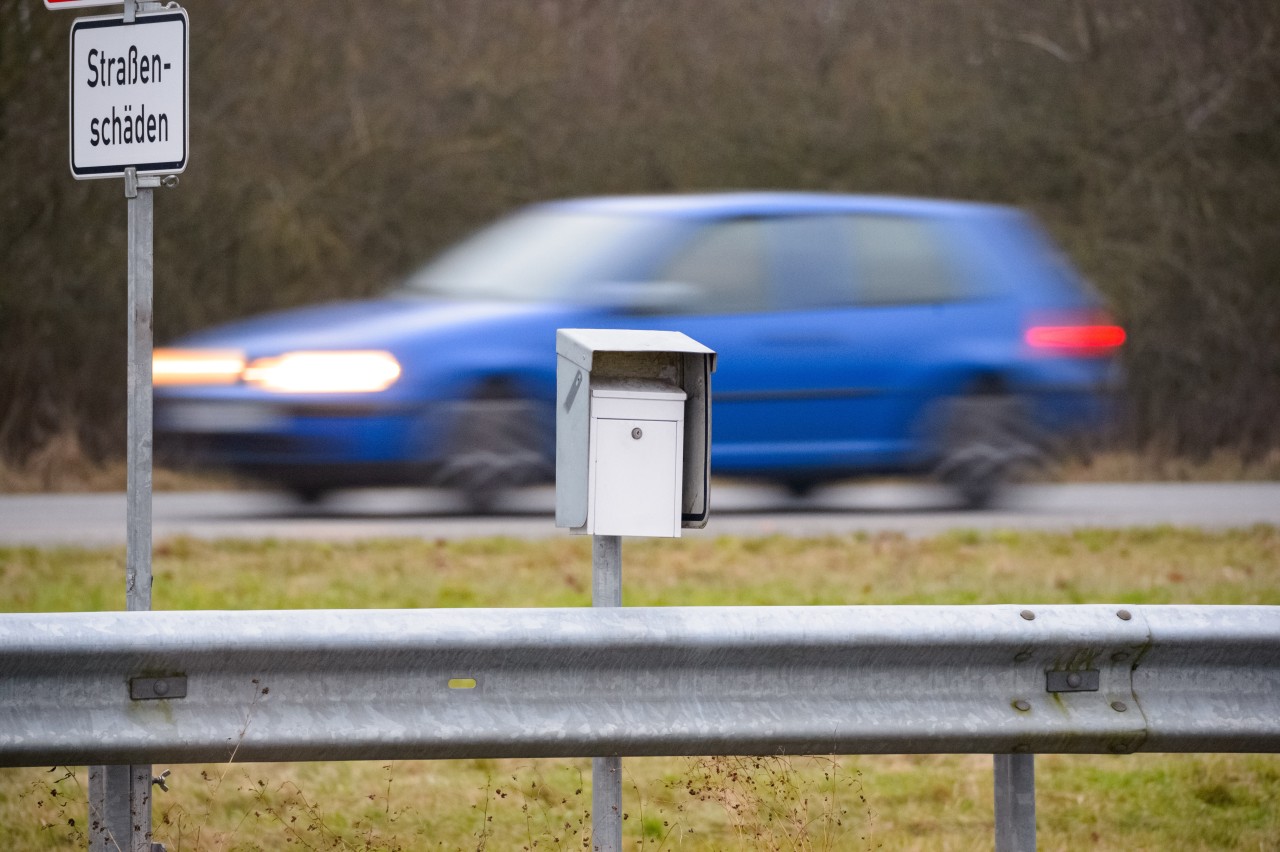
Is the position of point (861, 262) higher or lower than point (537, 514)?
higher

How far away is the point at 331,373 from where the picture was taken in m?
8.32

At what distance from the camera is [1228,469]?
13.7 m

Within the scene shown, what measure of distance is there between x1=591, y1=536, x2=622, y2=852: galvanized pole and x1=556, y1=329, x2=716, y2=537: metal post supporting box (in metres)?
0.07

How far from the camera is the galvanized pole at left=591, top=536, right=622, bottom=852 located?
3.03m

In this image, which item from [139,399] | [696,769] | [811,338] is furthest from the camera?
[811,338]

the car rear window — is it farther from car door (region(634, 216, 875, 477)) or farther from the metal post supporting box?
the metal post supporting box

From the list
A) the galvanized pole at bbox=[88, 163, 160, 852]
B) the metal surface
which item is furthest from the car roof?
the metal surface

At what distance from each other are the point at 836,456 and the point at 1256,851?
530cm

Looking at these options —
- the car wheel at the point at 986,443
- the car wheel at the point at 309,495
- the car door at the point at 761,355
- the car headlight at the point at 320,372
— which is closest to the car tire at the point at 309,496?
the car wheel at the point at 309,495

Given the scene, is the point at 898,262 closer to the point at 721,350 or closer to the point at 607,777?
the point at 721,350

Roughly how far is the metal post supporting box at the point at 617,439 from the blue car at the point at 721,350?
541cm

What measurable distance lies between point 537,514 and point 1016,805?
590 centimetres

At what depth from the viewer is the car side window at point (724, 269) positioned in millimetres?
8812

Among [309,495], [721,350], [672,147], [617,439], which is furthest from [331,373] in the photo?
[672,147]
